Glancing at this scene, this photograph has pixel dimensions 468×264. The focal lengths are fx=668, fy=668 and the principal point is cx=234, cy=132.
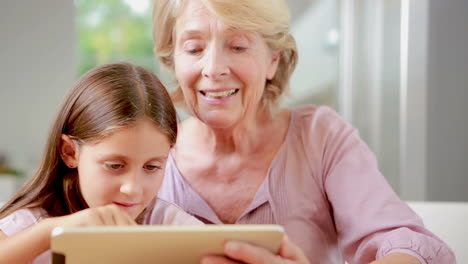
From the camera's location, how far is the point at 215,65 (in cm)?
152

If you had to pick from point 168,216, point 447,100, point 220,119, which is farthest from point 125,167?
point 447,100

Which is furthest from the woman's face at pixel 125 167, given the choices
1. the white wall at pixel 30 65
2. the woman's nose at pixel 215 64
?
the white wall at pixel 30 65

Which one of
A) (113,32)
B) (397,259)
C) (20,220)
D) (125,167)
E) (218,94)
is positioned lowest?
(397,259)

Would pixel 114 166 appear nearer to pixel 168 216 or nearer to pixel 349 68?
pixel 168 216

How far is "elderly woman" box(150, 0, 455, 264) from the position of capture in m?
1.53

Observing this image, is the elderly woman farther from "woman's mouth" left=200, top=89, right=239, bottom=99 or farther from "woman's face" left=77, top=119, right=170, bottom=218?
"woman's face" left=77, top=119, right=170, bottom=218

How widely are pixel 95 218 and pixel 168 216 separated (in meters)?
0.40

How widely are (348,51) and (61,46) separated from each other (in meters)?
1.79

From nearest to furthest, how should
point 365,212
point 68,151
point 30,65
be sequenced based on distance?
1. point 68,151
2. point 365,212
3. point 30,65

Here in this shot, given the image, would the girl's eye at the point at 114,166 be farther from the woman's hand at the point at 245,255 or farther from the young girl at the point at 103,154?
the woman's hand at the point at 245,255

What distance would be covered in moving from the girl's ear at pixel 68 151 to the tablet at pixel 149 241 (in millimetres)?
457

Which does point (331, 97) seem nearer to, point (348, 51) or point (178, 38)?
point (348, 51)

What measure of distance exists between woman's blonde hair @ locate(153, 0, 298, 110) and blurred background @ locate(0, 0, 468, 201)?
5.29 feet

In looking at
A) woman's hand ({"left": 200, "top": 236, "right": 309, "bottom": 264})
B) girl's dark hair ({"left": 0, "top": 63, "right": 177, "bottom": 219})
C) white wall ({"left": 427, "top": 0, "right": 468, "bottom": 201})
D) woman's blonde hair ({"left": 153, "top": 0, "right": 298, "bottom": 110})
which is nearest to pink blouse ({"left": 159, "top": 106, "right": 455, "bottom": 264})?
woman's blonde hair ({"left": 153, "top": 0, "right": 298, "bottom": 110})
